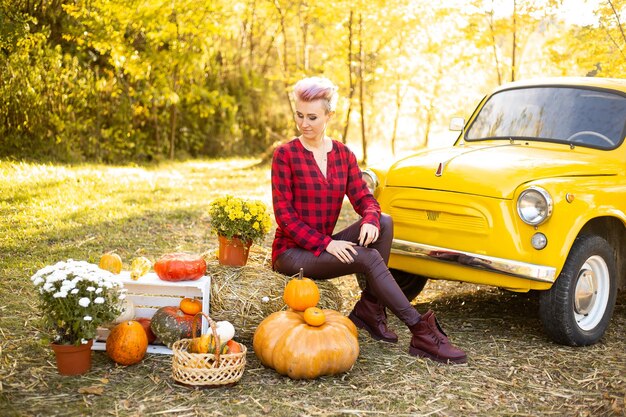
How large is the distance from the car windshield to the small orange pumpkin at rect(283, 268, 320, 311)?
2.24 metres

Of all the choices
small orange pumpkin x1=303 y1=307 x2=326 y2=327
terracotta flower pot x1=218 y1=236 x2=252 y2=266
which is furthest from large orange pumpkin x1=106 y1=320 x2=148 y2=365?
small orange pumpkin x1=303 y1=307 x2=326 y2=327

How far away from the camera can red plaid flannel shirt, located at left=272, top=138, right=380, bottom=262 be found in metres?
4.09

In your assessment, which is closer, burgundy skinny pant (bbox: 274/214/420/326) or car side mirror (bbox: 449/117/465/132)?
burgundy skinny pant (bbox: 274/214/420/326)

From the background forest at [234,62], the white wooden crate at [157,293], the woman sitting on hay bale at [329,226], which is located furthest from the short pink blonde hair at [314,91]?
the background forest at [234,62]

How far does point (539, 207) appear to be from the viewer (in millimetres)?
4090

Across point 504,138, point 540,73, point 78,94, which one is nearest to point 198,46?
point 78,94

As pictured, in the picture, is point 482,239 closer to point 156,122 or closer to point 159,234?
point 159,234

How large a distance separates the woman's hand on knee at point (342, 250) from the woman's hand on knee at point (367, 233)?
0.28ft

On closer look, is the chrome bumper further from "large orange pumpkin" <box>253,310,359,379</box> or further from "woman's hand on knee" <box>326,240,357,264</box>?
"large orange pumpkin" <box>253,310,359,379</box>

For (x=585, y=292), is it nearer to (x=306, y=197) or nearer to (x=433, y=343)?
(x=433, y=343)

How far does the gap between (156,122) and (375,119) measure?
25.9 feet

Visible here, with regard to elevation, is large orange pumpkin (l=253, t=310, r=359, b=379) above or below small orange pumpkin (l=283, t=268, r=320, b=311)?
below

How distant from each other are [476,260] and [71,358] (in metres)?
2.39

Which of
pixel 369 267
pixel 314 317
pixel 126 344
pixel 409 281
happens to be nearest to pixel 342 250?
pixel 369 267
